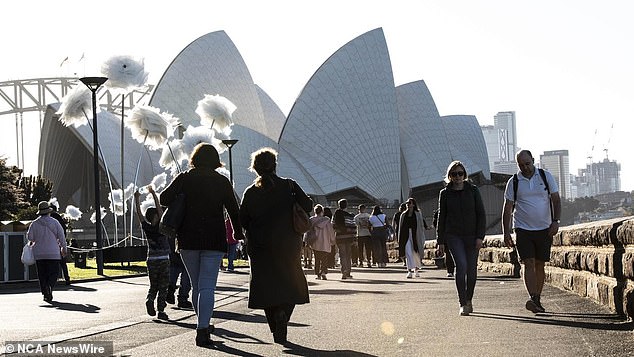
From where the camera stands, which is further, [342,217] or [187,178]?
[342,217]

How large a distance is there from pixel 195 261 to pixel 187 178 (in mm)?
681

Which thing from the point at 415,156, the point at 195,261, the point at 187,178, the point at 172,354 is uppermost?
the point at 415,156

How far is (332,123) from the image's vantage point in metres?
74.8

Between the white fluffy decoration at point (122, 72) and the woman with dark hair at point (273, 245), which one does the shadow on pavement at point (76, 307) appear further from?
the white fluffy decoration at point (122, 72)

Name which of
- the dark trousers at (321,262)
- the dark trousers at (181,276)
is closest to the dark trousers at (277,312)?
the dark trousers at (181,276)

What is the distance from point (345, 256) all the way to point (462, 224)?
33.5ft

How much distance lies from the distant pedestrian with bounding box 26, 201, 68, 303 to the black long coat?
8.19 metres

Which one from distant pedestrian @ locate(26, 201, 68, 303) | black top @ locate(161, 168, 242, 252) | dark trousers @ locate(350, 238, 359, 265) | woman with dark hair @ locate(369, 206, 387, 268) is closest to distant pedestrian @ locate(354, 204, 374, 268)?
woman with dark hair @ locate(369, 206, 387, 268)

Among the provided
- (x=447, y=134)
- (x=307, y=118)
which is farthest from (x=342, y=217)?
(x=447, y=134)

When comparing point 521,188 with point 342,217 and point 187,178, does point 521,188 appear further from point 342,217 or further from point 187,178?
point 342,217

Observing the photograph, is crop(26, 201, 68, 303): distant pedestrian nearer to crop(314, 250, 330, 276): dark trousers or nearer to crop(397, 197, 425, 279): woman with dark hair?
crop(314, 250, 330, 276): dark trousers

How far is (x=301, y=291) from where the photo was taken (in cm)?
878

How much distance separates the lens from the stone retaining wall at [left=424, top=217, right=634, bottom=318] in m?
8.78

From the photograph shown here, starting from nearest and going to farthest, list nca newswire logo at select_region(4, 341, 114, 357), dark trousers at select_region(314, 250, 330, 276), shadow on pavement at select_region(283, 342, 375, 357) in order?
shadow on pavement at select_region(283, 342, 375, 357) < nca newswire logo at select_region(4, 341, 114, 357) < dark trousers at select_region(314, 250, 330, 276)
